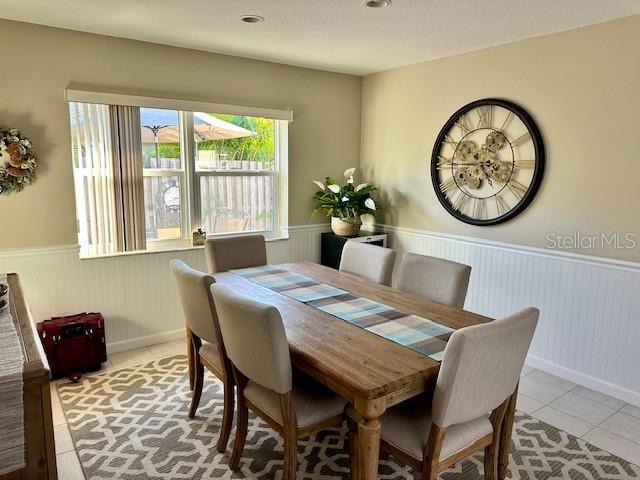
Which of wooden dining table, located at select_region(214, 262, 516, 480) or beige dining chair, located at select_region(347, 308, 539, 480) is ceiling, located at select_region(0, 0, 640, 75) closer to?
wooden dining table, located at select_region(214, 262, 516, 480)

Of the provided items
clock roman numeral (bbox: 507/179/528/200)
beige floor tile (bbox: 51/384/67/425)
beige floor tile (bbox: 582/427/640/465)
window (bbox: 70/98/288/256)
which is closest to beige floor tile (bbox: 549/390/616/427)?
beige floor tile (bbox: 582/427/640/465)

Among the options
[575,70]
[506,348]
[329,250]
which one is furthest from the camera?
[329,250]

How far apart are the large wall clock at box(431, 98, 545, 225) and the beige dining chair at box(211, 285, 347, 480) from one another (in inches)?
88.4

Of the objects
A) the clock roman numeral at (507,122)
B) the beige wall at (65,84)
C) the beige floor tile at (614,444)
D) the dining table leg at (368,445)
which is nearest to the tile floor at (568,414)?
the beige floor tile at (614,444)

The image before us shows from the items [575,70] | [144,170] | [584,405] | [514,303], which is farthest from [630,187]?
[144,170]

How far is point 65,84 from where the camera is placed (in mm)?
3225

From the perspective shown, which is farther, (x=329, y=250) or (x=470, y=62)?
(x=329, y=250)

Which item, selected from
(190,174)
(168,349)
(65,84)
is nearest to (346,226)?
(190,174)

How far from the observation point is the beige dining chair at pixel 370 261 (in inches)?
120

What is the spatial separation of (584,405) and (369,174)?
282 centimetres

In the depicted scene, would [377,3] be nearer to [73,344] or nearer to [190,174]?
[190,174]

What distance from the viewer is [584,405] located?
293cm

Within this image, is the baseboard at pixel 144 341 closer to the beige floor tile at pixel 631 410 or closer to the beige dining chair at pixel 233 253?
the beige dining chair at pixel 233 253

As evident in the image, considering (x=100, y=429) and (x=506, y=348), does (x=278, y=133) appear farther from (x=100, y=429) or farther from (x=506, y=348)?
(x=506, y=348)
